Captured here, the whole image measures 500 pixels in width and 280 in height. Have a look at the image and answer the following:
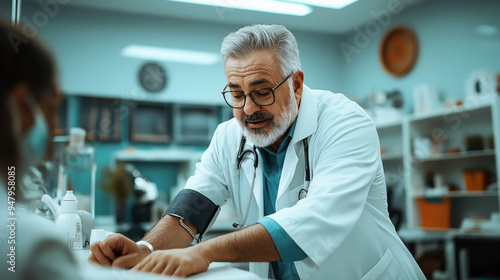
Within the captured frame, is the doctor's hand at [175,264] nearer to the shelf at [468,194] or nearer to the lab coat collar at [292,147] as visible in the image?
the lab coat collar at [292,147]

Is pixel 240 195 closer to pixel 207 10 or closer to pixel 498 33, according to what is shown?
pixel 498 33

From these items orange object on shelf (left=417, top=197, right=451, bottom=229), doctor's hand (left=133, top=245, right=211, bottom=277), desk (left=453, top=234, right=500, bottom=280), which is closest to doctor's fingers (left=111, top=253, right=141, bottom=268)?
doctor's hand (left=133, top=245, right=211, bottom=277)

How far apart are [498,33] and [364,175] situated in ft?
12.6

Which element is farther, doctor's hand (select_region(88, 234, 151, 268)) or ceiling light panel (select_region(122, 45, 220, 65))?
ceiling light panel (select_region(122, 45, 220, 65))

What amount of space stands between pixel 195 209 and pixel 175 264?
0.56m

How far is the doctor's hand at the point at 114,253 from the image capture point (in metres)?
0.93

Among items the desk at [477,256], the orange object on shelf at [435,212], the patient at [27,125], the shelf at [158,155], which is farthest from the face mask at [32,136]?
the shelf at [158,155]

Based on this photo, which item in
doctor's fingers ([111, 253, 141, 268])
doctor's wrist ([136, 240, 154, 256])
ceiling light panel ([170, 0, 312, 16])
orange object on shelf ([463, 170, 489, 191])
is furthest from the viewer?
ceiling light panel ([170, 0, 312, 16])

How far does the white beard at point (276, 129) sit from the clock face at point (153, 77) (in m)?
4.14

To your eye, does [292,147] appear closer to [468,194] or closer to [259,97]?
[259,97]

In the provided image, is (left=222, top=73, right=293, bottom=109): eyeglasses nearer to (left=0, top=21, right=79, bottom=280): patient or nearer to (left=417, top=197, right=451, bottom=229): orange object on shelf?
(left=0, top=21, right=79, bottom=280): patient

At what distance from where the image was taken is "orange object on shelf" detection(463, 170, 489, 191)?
4.01 meters

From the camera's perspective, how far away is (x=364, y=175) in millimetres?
1103

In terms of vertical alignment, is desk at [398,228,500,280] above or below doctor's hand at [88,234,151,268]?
below
